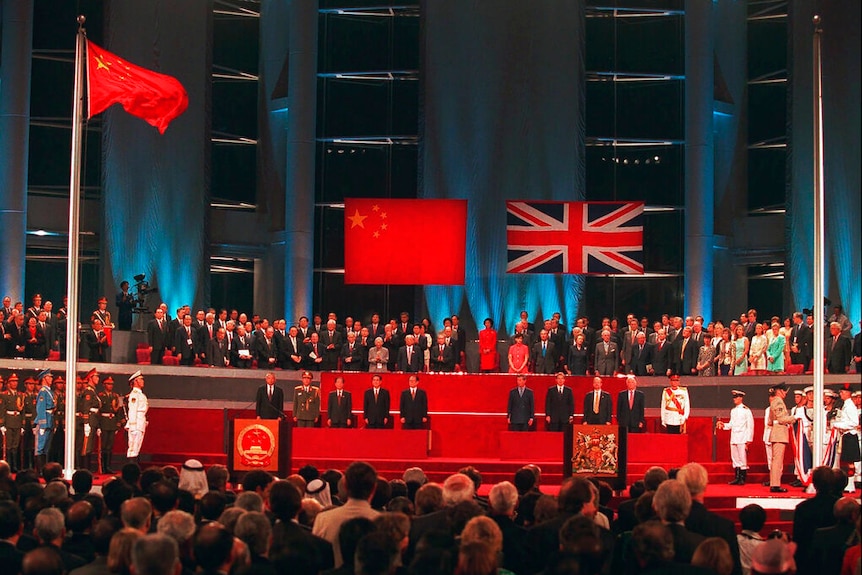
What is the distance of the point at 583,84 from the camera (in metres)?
34.8

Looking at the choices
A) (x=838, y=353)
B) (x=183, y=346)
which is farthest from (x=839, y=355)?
(x=183, y=346)

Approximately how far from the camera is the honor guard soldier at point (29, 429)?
23.4m

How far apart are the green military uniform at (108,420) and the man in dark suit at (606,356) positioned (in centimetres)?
1023

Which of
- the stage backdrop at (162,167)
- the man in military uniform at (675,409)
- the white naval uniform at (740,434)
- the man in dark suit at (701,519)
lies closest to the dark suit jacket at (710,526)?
the man in dark suit at (701,519)

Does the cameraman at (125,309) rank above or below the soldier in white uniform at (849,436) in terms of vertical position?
above

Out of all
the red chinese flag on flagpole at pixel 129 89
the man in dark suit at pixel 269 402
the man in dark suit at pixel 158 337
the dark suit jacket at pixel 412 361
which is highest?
the red chinese flag on flagpole at pixel 129 89

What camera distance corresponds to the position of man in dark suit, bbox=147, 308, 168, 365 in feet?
93.0

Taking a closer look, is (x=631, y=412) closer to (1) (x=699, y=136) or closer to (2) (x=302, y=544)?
(1) (x=699, y=136)

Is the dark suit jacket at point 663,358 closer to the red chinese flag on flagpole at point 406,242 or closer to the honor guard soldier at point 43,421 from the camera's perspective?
the red chinese flag on flagpole at point 406,242

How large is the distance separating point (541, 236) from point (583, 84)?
23.3 feet

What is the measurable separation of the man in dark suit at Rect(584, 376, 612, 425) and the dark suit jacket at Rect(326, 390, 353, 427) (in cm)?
439

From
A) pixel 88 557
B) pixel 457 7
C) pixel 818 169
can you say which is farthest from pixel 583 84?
pixel 88 557

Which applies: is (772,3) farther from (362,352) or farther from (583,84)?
(362,352)

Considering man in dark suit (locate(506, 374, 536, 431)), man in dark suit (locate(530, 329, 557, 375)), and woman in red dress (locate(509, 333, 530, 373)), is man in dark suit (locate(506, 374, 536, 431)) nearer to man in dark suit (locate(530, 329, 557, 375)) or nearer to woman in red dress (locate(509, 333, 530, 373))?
woman in red dress (locate(509, 333, 530, 373))
